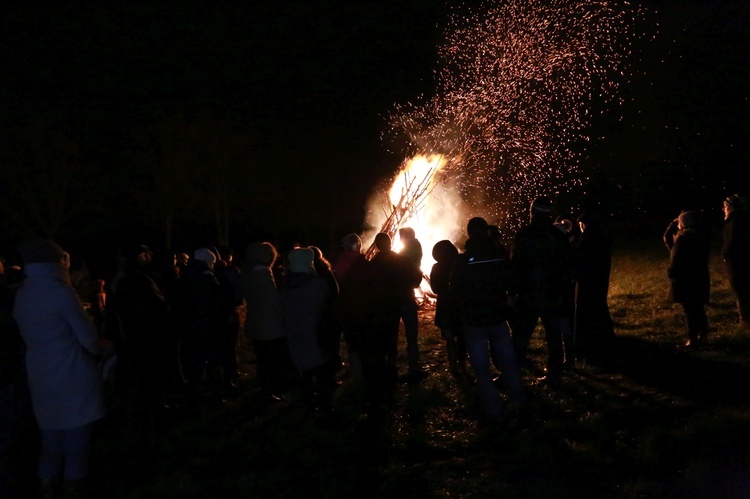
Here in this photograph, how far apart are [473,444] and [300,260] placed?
2.44 metres

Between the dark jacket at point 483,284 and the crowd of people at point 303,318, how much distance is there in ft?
0.04

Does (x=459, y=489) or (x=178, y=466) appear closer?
(x=459, y=489)

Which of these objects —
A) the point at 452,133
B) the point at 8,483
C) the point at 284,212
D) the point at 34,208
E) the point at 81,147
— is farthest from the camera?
the point at 284,212

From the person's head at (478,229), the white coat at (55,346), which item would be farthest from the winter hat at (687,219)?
the white coat at (55,346)

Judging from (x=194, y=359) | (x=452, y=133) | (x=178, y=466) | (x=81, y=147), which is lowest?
(x=178, y=466)

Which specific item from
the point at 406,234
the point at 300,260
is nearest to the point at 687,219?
the point at 406,234

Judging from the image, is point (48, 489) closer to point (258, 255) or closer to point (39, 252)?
point (39, 252)

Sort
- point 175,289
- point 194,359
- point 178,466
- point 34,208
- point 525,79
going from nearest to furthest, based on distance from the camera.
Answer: point 178,466 < point 175,289 < point 194,359 < point 525,79 < point 34,208

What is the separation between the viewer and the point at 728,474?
15.6 ft

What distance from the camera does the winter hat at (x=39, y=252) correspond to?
498 centimetres

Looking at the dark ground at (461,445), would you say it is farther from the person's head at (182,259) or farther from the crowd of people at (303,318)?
the person's head at (182,259)

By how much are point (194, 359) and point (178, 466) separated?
241 centimetres

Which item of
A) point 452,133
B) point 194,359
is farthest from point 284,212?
point 194,359

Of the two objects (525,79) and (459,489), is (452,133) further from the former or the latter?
(459,489)
